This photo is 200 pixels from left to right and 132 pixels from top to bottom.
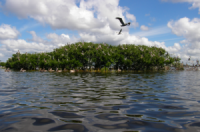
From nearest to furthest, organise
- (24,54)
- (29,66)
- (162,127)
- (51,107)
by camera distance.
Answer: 1. (162,127)
2. (51,107)
3. (29,66)
4. (24,54)

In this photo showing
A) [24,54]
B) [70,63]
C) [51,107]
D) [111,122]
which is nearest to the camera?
[111,122]

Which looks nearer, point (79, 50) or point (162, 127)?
point (162, 127)

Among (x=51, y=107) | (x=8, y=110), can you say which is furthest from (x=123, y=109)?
(x=8, y=110)

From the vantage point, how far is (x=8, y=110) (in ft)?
26.5

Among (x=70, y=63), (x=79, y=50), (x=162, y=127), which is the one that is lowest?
(x=162, y=127)

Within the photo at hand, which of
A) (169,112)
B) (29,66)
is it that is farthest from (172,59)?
(169,112)

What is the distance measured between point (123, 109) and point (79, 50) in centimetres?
6904

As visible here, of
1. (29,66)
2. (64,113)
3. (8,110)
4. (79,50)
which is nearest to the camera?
(64,113)

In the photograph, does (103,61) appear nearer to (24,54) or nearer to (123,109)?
(24,54)

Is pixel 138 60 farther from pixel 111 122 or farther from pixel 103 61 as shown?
pixel 111 122

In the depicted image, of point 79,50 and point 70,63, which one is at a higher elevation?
point 79,50

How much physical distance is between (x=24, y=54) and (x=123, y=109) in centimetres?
10257

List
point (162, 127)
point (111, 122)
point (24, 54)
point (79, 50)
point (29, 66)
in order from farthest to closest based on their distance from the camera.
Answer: point (24, 54) → point (29, 66) → point (79, 50) → point (111, 122) → point (162, 127)

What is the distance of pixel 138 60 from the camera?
249 ft
